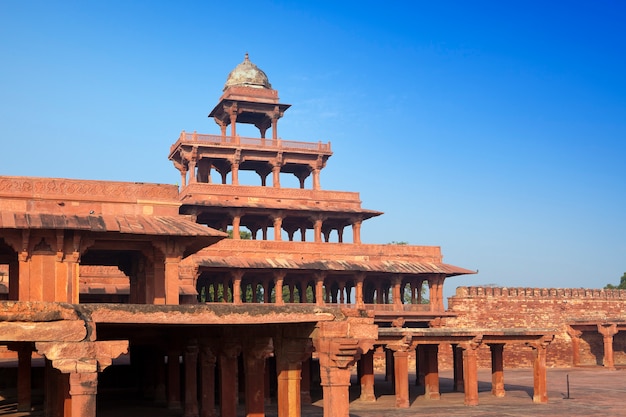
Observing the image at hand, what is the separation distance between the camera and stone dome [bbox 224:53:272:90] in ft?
161

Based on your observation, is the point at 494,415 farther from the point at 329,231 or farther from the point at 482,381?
the point at 329,231

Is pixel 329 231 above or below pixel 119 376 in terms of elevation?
above

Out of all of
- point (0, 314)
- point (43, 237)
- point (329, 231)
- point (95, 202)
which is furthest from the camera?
point (329, 231)

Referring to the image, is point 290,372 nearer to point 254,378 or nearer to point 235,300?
point 254,378

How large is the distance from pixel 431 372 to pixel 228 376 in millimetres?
13725

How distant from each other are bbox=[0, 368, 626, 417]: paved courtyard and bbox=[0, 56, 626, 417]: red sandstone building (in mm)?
711

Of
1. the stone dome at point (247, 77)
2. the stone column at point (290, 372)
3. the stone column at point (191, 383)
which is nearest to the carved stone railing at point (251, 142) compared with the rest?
the stone dome at point (247, 77)

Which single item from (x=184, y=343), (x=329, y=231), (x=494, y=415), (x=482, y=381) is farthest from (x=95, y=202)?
(x=329, y=231)

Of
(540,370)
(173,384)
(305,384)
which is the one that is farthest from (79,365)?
(540,370)

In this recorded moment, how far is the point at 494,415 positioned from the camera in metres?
25.5

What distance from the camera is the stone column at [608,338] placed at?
45566 millimetres

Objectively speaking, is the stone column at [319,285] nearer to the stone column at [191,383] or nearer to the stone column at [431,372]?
the stone column at [431,372]

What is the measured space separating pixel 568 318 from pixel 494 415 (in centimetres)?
2674

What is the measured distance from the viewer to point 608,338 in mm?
46094
